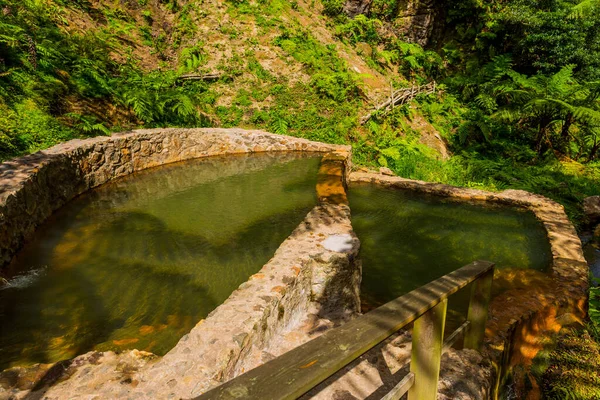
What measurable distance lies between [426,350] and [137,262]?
12.5 ft

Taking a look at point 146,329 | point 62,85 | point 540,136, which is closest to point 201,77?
point 62,85

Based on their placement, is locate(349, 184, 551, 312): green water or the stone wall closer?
the stone wall

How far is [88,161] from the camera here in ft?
21.9

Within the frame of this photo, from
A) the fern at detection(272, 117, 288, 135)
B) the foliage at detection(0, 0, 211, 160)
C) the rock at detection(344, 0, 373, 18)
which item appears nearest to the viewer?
the foliage at detection(0, 0, 211, 160)

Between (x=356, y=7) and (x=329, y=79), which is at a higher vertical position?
(x=356, y=7)

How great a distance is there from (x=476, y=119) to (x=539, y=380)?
12.4 meters

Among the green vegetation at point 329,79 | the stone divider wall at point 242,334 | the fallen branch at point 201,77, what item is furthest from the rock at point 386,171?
the fallen branch at point 201,77

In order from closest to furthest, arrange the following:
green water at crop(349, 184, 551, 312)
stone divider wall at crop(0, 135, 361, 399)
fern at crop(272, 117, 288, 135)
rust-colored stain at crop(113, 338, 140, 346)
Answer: stone divider wall at crop(0, 135, 361, 399), rust-colored stain at crop(113, 338, 140, 346), green water at crop(349, 184, 551, 312), fern at crop(272, 117, 288, 135)

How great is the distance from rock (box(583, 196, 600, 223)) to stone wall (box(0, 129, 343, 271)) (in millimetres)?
6878

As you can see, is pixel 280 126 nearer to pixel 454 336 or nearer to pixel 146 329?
pixel 146 329

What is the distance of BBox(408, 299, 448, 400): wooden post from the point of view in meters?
1.56

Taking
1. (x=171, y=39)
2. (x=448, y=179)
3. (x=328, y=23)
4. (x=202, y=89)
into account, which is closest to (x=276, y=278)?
(x=448, y=179)

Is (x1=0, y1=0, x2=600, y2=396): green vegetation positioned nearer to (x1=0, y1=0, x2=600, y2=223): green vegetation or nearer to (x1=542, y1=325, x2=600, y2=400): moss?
(x1=0, y1=0, x2=600, y2=223): green vegetation

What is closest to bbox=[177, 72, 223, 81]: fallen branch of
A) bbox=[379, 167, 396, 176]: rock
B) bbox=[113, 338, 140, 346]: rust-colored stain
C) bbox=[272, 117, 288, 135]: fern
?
bbox=[272, 117, 288, 135]: fern
